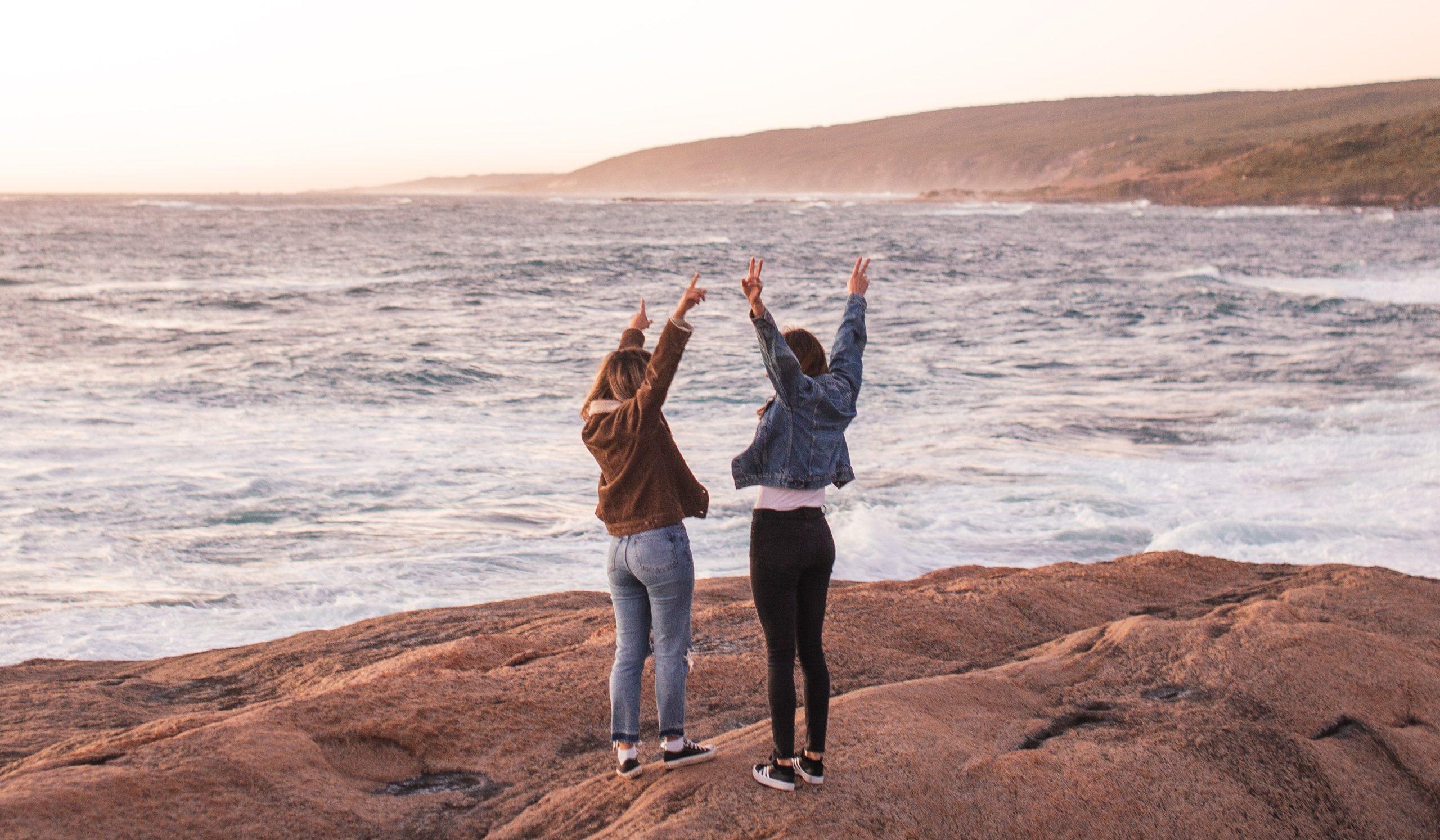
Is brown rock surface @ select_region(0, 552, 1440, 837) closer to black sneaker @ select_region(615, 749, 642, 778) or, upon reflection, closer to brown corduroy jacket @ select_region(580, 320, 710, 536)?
black sneaker @ select_region(615, 749, 642, 778)

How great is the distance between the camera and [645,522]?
3.19 meters

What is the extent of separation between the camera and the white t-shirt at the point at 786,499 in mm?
3129

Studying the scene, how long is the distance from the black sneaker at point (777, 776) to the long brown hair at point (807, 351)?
3.63 feet

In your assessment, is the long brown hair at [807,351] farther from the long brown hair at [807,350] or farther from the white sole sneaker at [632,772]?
the white sole sneaker at [632,772]

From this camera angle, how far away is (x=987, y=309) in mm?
23750

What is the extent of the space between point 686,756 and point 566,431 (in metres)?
9.35

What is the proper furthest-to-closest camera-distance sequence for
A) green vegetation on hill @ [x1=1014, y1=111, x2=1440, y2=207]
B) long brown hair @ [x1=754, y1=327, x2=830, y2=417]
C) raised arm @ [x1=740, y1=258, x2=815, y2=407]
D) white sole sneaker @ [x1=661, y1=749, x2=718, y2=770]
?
green vegetation on hill @ [x1=1014, y1=111, x2=1440, y2=207]
white sole sneaker @ [x1=661, y1=749, x2=718, y2=770]
long brown hair @ [x1=754, y1=327, x2=830, y2=417]
raised arm @ [x1=740, y1=258, x2=815, y2=407]

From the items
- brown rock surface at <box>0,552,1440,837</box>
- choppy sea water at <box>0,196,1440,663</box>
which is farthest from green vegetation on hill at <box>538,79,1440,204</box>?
brown rock surface at <box>0,552,1440,837</box>

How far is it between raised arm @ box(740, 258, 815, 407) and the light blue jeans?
567 millimetres

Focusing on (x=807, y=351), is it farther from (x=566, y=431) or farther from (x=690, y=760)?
(x=566, y=431)

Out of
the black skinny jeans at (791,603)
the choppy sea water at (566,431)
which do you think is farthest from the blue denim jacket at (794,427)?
the choppy sea water at (566,431)

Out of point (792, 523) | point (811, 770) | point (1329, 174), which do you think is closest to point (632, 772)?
point (811, 770)

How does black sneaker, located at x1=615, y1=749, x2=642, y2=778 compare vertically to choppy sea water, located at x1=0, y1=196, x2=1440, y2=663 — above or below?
above

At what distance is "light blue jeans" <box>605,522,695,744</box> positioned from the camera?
321cm
